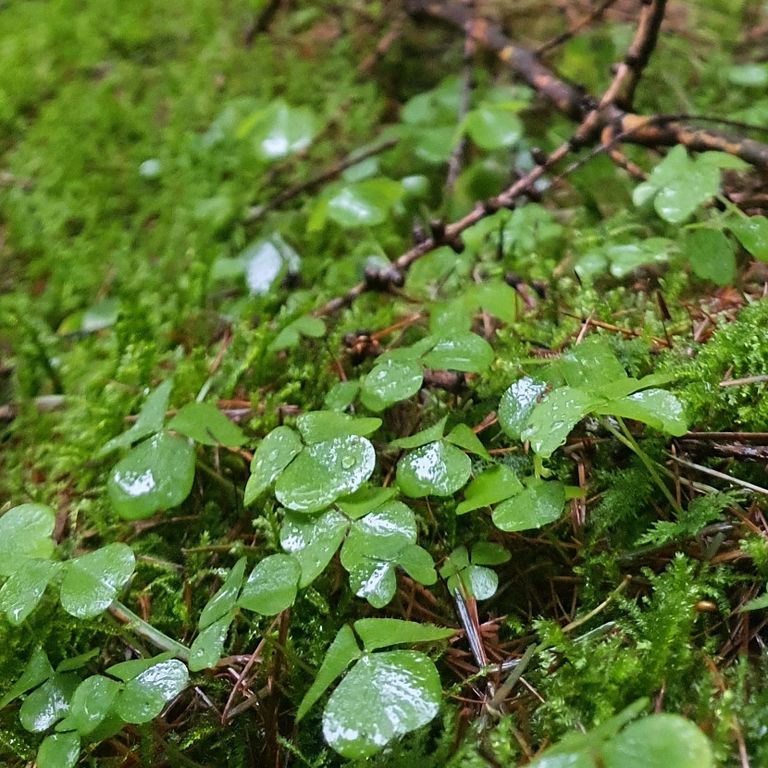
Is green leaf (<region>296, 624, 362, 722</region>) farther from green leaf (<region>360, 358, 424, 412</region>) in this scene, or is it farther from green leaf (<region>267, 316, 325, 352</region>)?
green leaf (<region>267, 316, 325, 352</region>)

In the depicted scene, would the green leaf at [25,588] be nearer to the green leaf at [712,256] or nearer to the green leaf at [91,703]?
the green leaf at [91,703]

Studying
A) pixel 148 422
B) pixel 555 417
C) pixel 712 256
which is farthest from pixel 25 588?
pixel 712 256

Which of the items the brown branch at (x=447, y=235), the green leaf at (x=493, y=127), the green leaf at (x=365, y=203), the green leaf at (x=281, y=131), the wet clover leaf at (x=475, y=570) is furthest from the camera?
the green leaf at (x=281, y=131)

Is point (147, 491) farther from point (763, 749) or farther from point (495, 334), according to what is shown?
point (763, 749)

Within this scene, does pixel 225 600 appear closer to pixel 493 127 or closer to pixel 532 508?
pixel 532 508

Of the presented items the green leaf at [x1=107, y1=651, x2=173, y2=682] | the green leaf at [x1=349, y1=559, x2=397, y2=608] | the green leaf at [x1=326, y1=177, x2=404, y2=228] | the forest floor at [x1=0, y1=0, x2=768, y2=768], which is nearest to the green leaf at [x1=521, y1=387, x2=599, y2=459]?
the forest floor at [x1=0, y1=0, x2=768, y2=768]

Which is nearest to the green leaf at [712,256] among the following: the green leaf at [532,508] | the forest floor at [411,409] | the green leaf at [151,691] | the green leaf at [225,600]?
the forest floor at [411,409]
